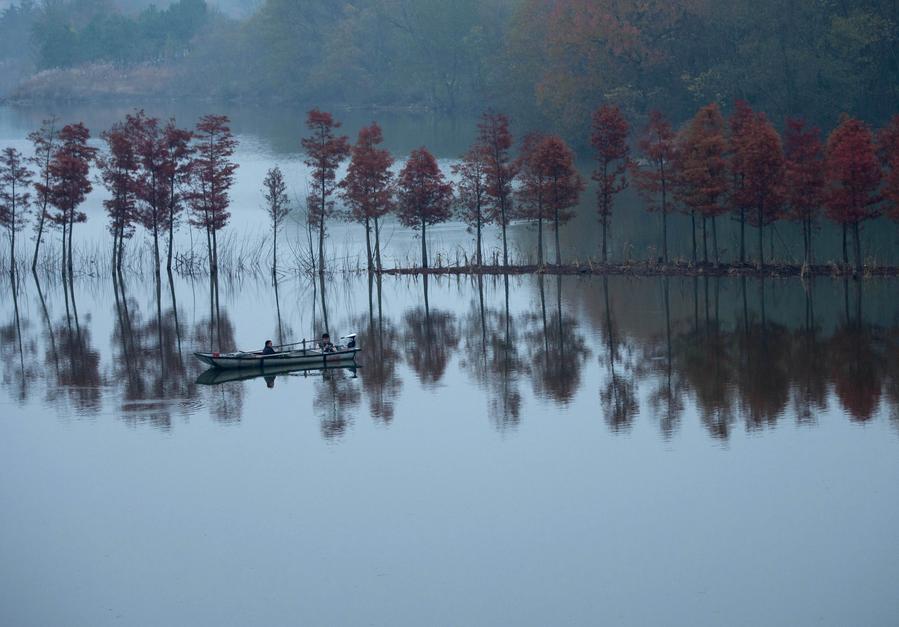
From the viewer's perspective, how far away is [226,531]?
2144cm

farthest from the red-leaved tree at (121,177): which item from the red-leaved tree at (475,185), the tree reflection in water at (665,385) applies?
the tree reflection in water at (665,385)

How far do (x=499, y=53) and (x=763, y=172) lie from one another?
59.1 m

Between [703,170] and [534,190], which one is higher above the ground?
[703,170]

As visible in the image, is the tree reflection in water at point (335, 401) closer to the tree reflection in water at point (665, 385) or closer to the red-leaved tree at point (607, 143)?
the tree reflection in water at point (665, 385)

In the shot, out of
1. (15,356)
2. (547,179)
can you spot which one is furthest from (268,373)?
(547,179)

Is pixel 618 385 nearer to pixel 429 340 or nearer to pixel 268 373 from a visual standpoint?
pixel 429 340

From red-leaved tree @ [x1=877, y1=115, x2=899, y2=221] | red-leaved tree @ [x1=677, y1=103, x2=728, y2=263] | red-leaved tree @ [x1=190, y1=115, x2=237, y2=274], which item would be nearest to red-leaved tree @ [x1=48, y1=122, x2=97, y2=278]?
red-leaved tree @ [x1=190, y1=115, x2=237, y2=274]

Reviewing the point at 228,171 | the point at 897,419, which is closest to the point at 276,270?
the point at 228,171

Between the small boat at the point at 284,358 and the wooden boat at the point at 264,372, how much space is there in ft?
0.33

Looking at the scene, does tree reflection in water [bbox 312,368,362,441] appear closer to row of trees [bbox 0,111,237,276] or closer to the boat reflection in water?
the boat reflection in water

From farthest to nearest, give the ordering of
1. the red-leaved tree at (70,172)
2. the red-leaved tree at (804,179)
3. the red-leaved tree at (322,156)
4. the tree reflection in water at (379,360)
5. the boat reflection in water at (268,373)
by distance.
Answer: the red-leaved tree at (70,172) → the red-leaved tree at (322,156) → the red-leaved tree at (804,179) → the boat reflection in water at (268,373) → the tree reflection in water at (379,360)

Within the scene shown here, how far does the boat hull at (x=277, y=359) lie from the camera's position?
3259 centimetres

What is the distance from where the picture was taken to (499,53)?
335 feet

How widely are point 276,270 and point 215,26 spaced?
3463 inches
